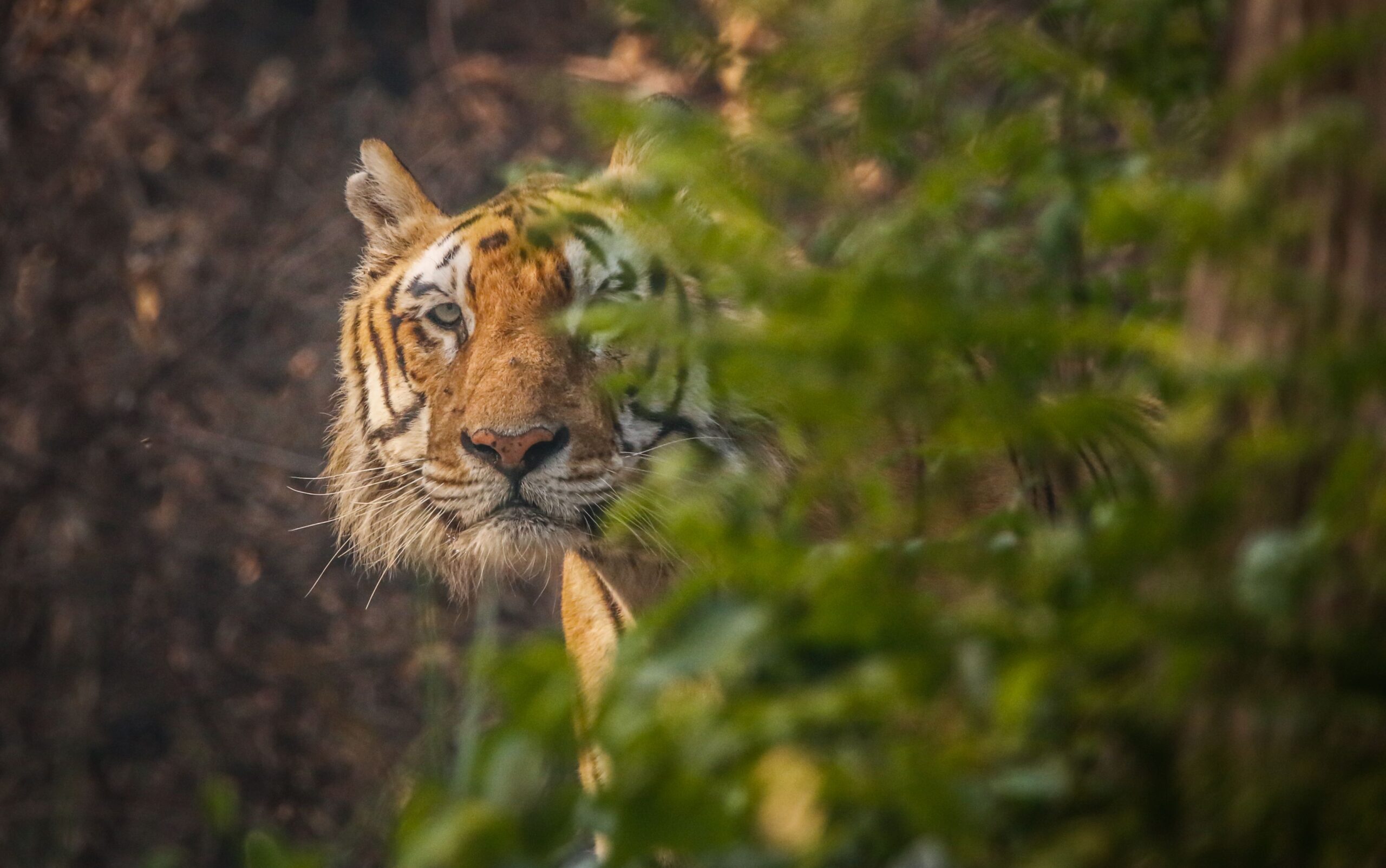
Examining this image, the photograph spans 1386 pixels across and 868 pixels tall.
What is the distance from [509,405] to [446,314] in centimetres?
35

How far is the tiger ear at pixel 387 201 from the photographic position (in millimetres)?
2709

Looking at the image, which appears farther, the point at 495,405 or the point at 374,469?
the point at 374,469

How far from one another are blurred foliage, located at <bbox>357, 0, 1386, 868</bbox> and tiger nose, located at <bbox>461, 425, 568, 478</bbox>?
43.6 inches

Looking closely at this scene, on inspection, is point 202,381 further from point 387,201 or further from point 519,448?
point 519,448

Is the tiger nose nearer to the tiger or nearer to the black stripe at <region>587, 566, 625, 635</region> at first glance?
the tiger

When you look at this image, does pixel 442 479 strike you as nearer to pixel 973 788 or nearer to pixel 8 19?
pixel 973 788

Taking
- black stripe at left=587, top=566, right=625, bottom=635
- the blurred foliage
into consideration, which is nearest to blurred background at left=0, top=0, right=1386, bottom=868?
the blurred foliage

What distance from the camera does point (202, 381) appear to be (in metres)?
4.90

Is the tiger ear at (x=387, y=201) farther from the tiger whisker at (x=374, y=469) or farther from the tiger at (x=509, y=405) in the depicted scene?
the tiger whisker at (x=374, y=469)

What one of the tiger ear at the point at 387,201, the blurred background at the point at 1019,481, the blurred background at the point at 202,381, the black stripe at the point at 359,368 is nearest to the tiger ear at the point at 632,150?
the blurred background at the point at 1019,481

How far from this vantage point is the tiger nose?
216cm

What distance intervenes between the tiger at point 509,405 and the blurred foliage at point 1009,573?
0.98 meters

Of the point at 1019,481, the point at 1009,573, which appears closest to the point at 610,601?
the point at 1019,481

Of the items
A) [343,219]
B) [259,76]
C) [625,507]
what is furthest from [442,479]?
[259,76]
